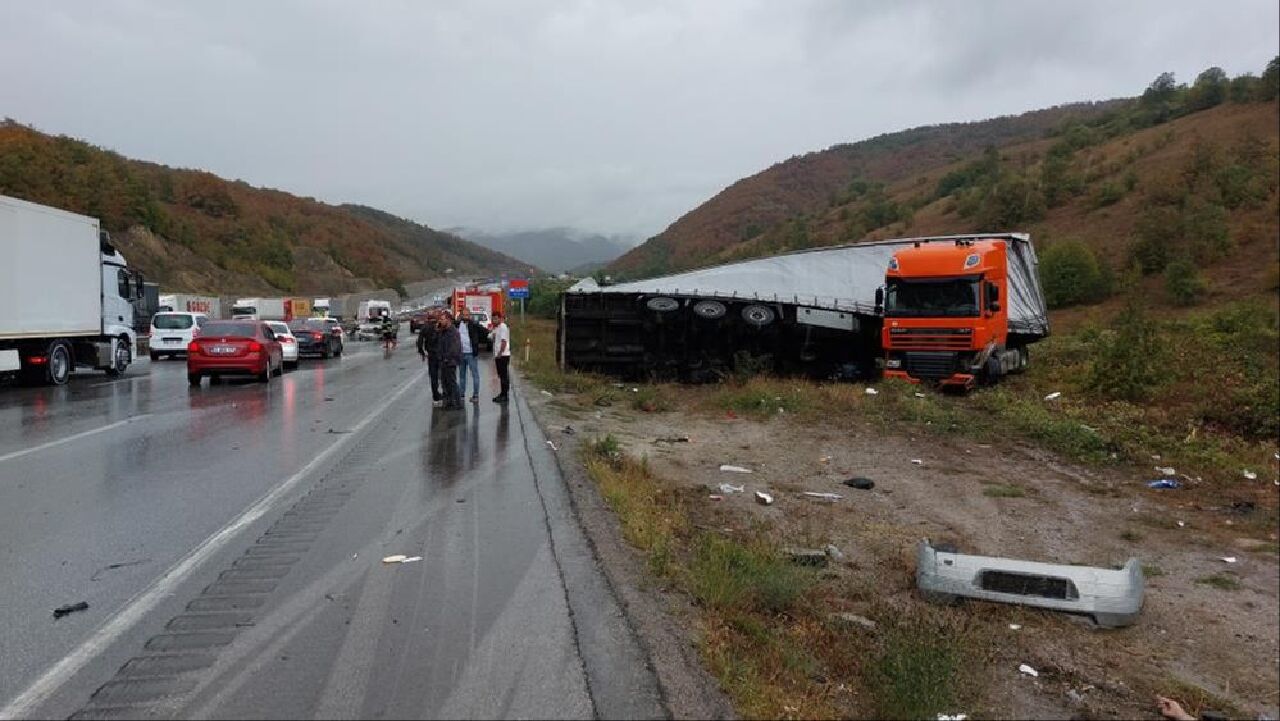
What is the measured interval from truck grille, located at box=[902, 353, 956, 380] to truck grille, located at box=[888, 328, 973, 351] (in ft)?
0.50

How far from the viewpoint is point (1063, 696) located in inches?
173

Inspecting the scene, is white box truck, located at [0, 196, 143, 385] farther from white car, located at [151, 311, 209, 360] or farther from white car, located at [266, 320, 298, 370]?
white car, located at [151, 311, 209, 360]

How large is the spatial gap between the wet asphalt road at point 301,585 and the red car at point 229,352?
8.29 m

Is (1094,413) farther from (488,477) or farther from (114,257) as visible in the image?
(114,257)

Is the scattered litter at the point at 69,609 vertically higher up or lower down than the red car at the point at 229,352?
lower down

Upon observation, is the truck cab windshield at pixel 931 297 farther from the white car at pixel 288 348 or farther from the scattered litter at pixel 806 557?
the white car at pixel 288 348

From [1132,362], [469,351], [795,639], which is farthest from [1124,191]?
[795,639]

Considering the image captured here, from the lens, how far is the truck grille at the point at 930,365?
58.9 feet

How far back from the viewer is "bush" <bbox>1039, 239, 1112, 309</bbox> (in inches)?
1411

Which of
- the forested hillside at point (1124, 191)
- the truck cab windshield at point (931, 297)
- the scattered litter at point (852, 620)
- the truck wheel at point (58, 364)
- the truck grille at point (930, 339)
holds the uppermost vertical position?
the forested hillside at point (1124, 191)

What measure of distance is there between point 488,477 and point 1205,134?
54.9 m

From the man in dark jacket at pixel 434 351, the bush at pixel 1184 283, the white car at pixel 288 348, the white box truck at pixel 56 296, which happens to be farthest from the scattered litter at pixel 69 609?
the bush at pixel 1184 283

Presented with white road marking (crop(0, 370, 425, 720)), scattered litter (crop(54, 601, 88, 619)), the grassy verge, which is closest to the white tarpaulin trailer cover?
white road marking (crop(0, 370, 425, 720))

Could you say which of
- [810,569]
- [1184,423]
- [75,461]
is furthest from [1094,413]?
[75,461]
